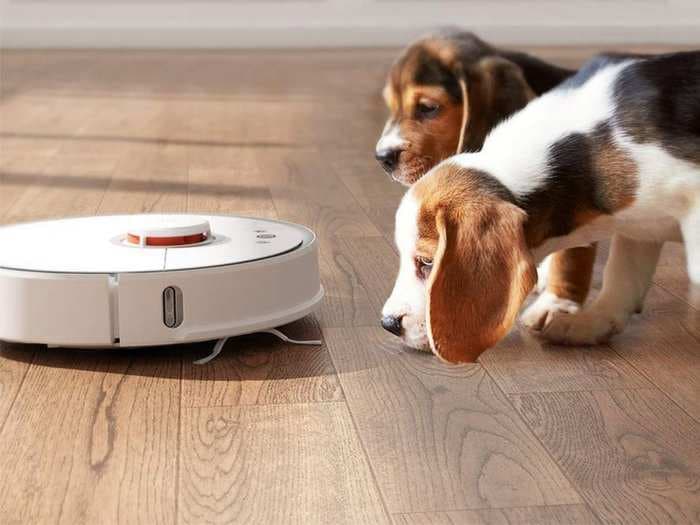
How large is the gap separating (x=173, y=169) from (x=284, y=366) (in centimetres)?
197

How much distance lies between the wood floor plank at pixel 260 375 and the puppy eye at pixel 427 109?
2.23 feet

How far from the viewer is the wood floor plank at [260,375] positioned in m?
1.67

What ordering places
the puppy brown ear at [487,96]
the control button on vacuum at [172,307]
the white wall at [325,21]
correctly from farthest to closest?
the white wall at [325,21], the puppy brown ear at [487,96], the control button on vacuum at [172,307]

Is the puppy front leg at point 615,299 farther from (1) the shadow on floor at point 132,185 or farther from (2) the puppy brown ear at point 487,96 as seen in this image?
(1) the shadow on floor at point 132,185

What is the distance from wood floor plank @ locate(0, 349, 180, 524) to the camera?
51.3 inches

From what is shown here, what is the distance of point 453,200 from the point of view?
5.29 ft

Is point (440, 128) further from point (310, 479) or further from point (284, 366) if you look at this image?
point (310, 479)

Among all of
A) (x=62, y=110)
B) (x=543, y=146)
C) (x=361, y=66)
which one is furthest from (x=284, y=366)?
(x=361, y=66)

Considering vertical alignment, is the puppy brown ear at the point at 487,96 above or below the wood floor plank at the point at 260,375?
above

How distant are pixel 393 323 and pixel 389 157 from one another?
81 centimetres

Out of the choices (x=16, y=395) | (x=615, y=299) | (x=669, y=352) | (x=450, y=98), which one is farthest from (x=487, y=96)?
(x=16, y=395)

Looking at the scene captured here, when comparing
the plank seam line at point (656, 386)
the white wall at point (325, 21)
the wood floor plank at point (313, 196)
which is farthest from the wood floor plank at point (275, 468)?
the white wall at point (325, 21)

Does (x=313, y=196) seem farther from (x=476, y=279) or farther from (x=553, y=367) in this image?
(x=476, y=279)

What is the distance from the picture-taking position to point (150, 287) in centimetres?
176
